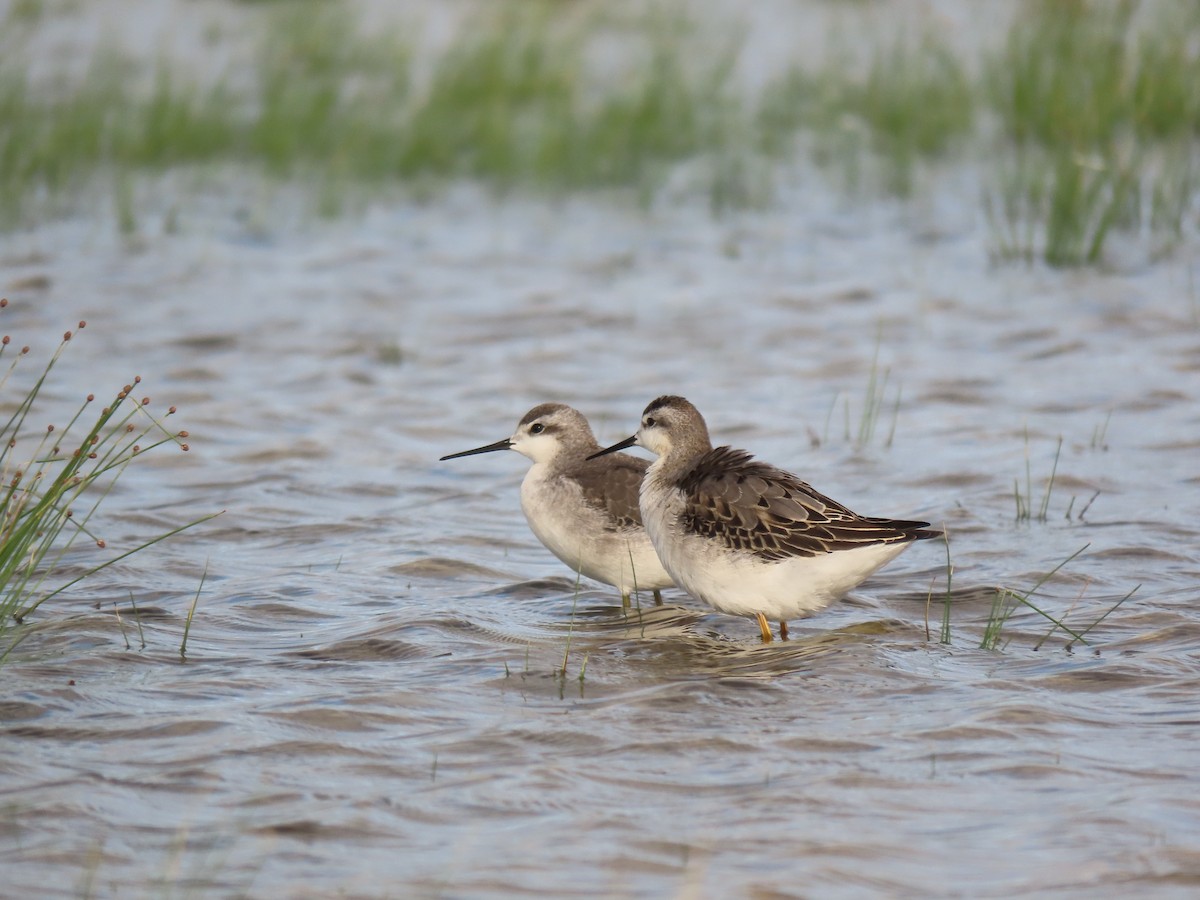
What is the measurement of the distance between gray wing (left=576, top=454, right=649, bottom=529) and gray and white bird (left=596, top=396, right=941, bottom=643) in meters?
0.46

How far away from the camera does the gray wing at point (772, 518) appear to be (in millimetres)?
7223

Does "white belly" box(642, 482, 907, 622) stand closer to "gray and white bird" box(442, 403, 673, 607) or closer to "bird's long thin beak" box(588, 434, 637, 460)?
"gray and white bird" box(442, 403, 673, 607)

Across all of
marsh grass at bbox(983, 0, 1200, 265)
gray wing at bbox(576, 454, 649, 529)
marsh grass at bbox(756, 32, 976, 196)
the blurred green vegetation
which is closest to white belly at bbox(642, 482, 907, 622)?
gray wing at bbox(576, 454, 649, 529)

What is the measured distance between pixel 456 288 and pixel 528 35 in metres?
6.32

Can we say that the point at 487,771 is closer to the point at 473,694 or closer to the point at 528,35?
the point at 473,694

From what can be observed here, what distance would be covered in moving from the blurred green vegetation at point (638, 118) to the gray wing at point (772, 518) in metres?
7.53

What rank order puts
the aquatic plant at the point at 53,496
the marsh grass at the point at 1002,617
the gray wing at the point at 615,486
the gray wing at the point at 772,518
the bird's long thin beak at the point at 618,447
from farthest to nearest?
the bird's long thin beak at the point at 618,447 < the gray wing at the point at 615,486 < the gray wing at the point at 772,518 < the marsh grass at the point at 1002,617 < the aquatic plant at the point at 53,496

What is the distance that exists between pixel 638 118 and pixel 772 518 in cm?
1076

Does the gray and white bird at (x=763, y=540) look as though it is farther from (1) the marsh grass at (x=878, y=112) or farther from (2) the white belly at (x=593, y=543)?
(1) the marsh grass at (x=878, y=112)

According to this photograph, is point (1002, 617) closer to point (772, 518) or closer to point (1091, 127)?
point (772, 518)

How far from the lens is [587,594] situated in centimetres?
880

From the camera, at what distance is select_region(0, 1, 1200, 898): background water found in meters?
5.27

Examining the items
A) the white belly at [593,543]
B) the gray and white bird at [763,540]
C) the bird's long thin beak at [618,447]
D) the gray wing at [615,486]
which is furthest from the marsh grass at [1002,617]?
the bird's long thin beak at [618,447]

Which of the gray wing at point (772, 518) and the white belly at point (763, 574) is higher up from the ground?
the gray wing at point (772, 518)
